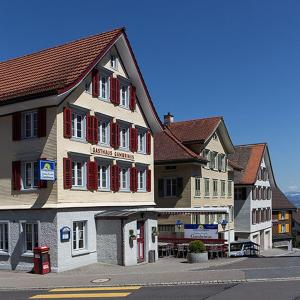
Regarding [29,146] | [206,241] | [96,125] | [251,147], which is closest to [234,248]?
[206,241]

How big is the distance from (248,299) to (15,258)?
1428 cm

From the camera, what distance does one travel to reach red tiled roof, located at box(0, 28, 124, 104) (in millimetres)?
25516

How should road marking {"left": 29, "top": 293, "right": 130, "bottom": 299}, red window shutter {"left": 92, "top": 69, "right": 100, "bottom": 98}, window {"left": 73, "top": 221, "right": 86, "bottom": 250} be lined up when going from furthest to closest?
red window shutter {"left": 92, "top": 69, "right": 100, "bottom": 98}
window {"left": 73, "top": 221, "right": 86, "bottom": 250}
road marking {"left": 29, "top": 293, "right": 130, "bottom": 299}

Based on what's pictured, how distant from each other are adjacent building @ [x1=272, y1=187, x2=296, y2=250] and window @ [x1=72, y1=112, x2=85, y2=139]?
52.0m

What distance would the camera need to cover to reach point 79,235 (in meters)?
26.6

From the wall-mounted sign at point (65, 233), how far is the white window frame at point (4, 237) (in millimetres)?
3507

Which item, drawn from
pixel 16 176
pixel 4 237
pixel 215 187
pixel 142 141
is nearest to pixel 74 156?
pixel 16 176

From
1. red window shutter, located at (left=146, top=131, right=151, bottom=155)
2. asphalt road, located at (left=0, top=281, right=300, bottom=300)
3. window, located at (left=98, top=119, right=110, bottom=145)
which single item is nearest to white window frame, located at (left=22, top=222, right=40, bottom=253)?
window, located at (left=98, top=119, right=110, bottom=145)

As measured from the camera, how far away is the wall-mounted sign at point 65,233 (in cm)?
2442

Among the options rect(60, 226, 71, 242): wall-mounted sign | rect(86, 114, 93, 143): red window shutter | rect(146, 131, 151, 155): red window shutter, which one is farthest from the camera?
rect(146, 131, 151, 155): red window shutter

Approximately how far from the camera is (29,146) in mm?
25562

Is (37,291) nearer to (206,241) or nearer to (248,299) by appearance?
(248,299)

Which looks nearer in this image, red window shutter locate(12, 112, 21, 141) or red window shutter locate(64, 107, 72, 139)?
red window shutter locate(64, 107, 72, 139)

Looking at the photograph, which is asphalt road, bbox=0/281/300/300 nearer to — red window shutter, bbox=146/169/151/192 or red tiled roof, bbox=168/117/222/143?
red window shutter, bbox=146/169/151/192
